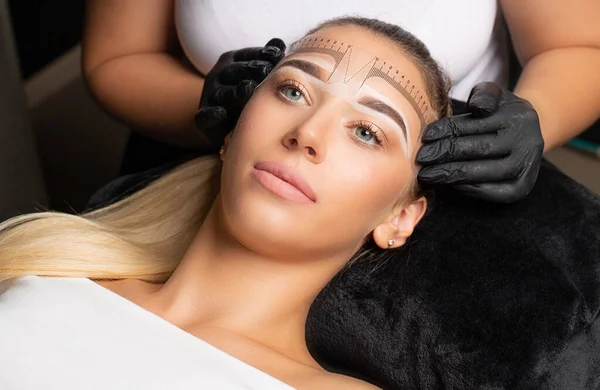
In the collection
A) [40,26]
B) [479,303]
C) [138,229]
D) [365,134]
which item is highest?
[365,134]

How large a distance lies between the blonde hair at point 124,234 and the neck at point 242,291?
11 centimetres

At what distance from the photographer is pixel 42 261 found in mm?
1284

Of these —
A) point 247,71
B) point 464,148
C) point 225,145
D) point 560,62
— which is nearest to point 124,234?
point 225,145

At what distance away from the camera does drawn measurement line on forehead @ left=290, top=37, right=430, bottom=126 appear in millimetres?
1236

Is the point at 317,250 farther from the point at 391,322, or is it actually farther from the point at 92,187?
the point at 92,187

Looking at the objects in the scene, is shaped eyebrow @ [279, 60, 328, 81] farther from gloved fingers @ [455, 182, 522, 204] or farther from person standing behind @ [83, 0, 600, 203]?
gloved fingers @ [455, 182, 522, 204]

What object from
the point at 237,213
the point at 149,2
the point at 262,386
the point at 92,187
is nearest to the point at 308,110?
the point at 237,213

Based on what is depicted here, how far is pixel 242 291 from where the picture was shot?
4.15 feet

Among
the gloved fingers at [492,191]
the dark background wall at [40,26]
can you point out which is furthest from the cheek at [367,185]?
the dark background wall at [40,26]

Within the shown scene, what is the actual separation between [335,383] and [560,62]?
0.73 meters

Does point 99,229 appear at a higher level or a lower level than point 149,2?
lower

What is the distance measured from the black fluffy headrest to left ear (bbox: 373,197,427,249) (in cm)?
3

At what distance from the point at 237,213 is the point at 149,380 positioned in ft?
0.89

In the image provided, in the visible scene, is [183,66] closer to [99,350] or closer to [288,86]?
[288,86]
